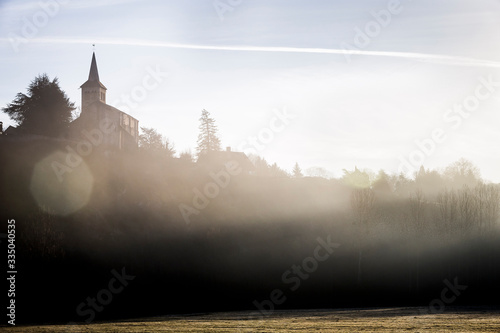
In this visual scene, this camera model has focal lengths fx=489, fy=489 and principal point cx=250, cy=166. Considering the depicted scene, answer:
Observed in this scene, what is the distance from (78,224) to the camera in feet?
207

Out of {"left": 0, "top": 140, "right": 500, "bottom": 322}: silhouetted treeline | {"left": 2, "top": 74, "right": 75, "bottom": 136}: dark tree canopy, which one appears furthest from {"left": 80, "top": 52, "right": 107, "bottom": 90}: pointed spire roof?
{"left": 2, "top": 74, "right": 75, "bottom": 136}: dark tree canopy

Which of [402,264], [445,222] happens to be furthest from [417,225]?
[402,264]

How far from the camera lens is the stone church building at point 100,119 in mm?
97581

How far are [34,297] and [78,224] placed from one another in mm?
19827

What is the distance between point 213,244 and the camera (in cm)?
6900

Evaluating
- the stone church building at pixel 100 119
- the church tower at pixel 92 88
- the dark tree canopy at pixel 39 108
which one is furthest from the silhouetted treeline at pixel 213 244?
the church tower at pixel 92 88

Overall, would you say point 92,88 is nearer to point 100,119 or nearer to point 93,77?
point 93,77

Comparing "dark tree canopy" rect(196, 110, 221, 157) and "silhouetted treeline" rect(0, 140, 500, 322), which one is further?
"dark tree canopy" rect(196, 110, 221, 157)

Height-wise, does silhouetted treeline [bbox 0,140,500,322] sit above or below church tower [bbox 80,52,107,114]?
below

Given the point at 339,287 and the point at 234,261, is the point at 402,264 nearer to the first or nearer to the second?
the point at 339,287

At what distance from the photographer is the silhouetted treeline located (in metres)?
50.6

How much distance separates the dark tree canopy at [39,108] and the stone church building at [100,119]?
32.7ft

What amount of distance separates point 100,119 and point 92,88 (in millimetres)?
13724

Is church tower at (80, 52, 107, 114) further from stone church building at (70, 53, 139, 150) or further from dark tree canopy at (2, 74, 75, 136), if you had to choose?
dark tree canopy at (2, 74, 75, 136)
